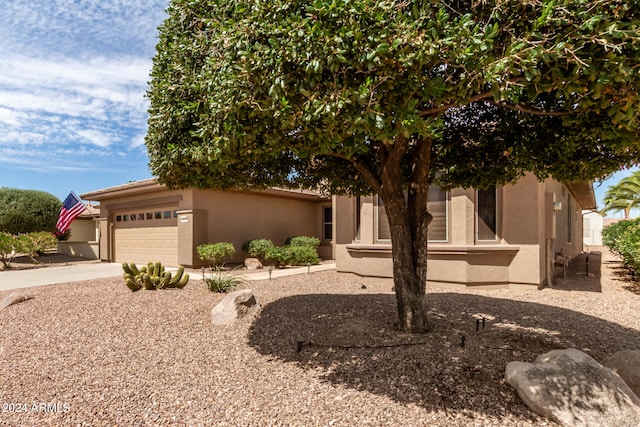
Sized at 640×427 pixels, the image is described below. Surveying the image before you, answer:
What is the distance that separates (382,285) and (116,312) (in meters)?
6.20

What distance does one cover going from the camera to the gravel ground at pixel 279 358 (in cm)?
328

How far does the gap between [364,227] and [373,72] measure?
24.9ft

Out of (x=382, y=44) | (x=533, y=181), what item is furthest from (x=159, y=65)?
(x=533, y=181)

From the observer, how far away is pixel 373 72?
3061mm

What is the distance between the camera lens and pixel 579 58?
9.06ft

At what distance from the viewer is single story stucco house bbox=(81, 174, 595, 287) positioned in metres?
8.81

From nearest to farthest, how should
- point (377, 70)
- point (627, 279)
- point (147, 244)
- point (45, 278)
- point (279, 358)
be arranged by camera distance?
point (377, 70) < point (279, 358) < point (627, 279) < point (45, 278) < point (147, 244)

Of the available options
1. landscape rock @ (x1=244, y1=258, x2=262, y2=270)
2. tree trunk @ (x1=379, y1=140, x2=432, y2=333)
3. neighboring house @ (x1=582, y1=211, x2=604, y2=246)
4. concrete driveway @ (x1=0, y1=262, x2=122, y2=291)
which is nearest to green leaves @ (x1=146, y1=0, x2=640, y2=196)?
tree trunk @ (x1=379, y1=140, x2=432, y2=333)

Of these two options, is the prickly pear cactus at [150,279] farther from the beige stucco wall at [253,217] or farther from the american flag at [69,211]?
the american flag at [69,211]

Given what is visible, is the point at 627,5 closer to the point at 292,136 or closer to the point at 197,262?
the point at 292,136

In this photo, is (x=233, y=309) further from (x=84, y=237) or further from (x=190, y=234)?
(x=84, y=237)

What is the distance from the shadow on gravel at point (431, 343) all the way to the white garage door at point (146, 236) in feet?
29.7

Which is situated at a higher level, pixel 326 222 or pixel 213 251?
Result: pixel 326 222

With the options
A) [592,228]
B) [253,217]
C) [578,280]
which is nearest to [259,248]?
[253,217]
